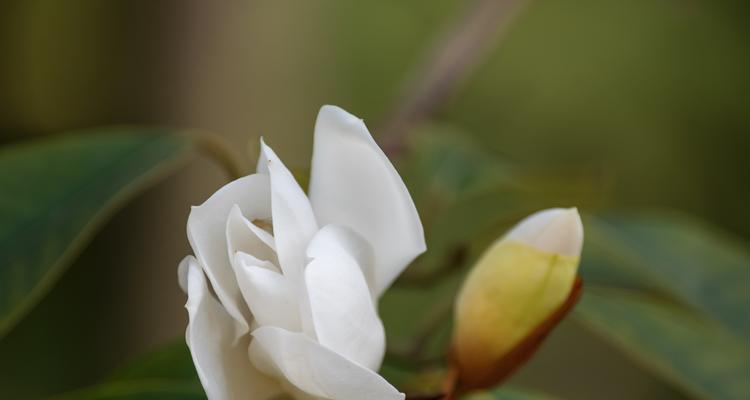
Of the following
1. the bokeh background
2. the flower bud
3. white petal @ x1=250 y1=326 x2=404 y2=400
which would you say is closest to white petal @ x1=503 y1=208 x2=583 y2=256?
the flower bud

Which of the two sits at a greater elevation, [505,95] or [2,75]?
[2,75]

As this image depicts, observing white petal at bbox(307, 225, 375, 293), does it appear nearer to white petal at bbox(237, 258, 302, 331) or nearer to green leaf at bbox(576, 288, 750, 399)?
white petal at bbox(237, 258, 302, 331)

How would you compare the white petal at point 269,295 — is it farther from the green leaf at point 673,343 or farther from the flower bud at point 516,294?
the green leaf at point 673,343

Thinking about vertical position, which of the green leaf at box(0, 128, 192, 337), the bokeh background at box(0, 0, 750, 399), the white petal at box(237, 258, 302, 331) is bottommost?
the bokeh background at box(0, 0, 750, 399)

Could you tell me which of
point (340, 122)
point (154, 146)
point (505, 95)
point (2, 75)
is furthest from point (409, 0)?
point (340, 122)

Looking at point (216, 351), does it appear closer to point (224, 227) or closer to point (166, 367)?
point (224, 227)

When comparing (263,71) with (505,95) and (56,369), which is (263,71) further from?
(505,95)

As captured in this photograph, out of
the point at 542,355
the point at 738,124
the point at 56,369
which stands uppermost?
the point at 738,124
